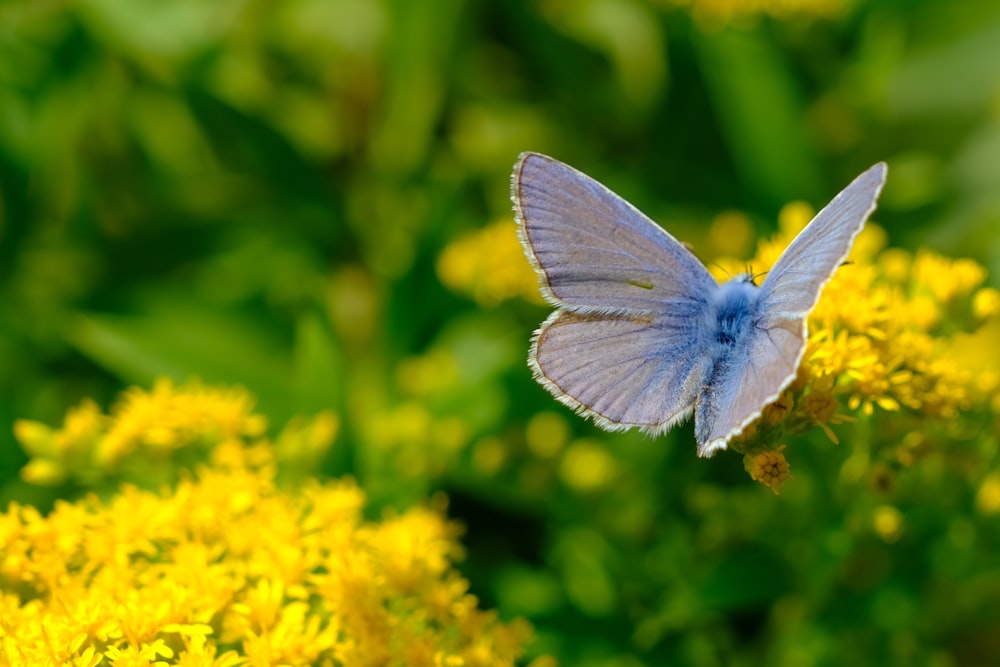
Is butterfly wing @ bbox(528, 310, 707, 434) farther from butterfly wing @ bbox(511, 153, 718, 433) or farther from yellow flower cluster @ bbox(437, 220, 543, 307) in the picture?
yellow flower cluster @ bbox(437, 220, 543, 307)

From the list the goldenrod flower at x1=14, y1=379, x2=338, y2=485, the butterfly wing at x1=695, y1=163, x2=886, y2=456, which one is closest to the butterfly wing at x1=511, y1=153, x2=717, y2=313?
the butterfly wing at x1=695, y1=163, x2=886, y2=456

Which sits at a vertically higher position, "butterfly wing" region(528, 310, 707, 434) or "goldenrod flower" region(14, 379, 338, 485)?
"goldenrod flower" region(14, 379, 338, 485)

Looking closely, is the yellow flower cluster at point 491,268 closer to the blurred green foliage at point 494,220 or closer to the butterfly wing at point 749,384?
the blurred green foliage at point 494,220

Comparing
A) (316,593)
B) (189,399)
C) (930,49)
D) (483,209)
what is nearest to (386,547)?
(316,593)

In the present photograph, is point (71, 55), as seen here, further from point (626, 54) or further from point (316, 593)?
point (316, 593)

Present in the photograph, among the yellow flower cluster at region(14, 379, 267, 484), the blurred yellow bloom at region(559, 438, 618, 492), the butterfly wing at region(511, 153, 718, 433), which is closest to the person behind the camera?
the butterfly wing at region(511, 153, 718, 433)

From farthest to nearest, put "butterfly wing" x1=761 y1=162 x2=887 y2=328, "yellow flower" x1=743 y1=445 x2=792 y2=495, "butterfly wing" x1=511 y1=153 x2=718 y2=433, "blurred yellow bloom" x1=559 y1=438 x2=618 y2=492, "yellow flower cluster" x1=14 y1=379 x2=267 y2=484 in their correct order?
"blurred yellow bloom" x1=559 y1=438 x2=618 y2=492 < "yellow flower cluster" x1=14 y1=379 x2=267 y2=484 < "butterfly wing" x1=511 y1=153 x2=718 y2=433 < "yellow flower" x1=743 y1=445 x2=792 y2=495 < "butterfly wing" x1=761 y1=162 x2=887 y2=328
